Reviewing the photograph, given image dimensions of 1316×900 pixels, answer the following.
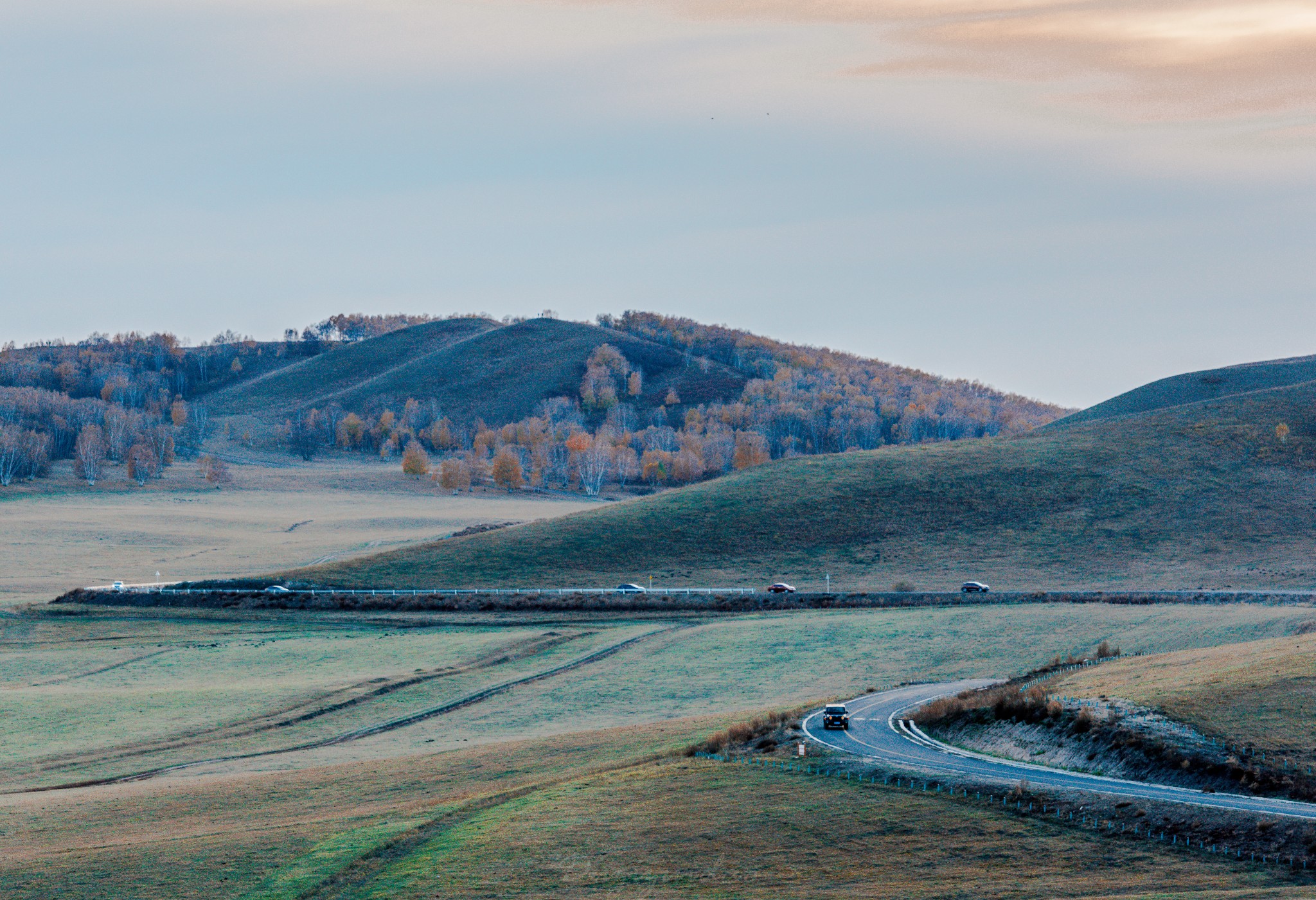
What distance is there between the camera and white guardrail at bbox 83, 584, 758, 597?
7031 centimetres

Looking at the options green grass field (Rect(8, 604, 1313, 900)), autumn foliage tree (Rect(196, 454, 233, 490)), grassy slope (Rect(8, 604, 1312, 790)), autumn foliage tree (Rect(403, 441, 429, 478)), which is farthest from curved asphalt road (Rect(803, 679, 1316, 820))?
autumn foliage tree (Rect(403, 441, 429, 478))

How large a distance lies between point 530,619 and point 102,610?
24.2 metres

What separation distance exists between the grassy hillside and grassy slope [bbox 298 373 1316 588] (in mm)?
23713

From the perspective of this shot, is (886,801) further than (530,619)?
No

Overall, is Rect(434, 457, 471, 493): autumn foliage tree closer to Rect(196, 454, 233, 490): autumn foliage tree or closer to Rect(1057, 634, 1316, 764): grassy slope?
Rect(196, 454, 233, 490): autumn foliage tree

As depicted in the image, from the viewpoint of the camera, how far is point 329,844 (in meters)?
26.5

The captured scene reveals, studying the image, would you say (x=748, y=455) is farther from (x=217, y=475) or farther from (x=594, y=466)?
(x=217, y=475)

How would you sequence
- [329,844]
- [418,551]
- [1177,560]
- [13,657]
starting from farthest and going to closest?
[418,551] → [1177,560] → [13,657] → [329,844]

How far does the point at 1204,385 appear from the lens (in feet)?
447

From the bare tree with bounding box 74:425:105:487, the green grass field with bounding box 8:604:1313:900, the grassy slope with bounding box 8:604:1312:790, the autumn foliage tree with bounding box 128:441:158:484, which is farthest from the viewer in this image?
the autumn foliage tree with bounding box 128:441:158:484

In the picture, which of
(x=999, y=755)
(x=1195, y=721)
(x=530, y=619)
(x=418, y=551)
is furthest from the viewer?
(x=418, y=551)

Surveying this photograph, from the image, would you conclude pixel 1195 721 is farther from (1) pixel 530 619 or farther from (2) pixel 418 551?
(2) pixel 418 551

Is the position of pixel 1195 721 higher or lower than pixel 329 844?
higher

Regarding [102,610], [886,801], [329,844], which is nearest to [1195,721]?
[886,801]
